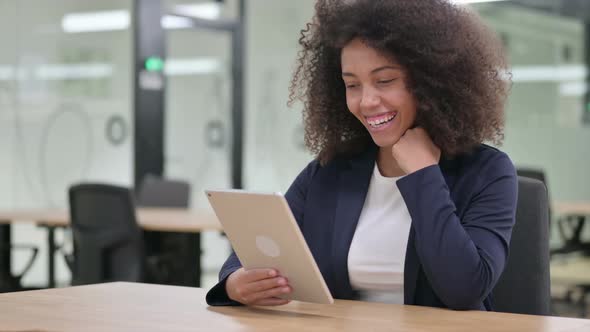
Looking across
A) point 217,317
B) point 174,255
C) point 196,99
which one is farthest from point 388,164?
point 196,99

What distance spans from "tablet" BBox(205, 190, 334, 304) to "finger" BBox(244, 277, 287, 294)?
0.05 ft

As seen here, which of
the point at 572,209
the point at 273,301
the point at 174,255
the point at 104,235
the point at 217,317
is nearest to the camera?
the point at 217,317

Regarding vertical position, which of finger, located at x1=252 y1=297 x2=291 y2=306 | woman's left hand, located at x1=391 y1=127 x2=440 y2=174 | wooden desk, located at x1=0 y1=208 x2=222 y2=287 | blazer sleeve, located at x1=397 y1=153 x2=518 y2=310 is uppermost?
woman's left hand, located at x1=391 y1=127 x2=440 y2=174

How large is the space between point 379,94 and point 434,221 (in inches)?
13.0

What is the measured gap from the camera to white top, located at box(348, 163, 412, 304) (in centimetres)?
206

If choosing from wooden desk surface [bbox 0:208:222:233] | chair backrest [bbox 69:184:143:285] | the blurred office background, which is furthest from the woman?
the blurred office background

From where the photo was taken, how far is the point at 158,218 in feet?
16.2

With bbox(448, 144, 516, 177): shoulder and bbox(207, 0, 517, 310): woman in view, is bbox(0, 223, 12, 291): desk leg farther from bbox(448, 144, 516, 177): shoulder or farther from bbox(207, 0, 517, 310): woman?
bbox(448, 144, 516, 177): shoulder

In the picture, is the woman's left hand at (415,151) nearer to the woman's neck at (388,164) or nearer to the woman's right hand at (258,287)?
the woman's neck at (388,164)

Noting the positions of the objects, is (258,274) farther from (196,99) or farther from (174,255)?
(196,99)

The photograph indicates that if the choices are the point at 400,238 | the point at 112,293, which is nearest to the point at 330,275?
the point at 400,238

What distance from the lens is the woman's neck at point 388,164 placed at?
7.25 feet

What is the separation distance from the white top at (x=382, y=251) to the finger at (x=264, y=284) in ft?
1.02

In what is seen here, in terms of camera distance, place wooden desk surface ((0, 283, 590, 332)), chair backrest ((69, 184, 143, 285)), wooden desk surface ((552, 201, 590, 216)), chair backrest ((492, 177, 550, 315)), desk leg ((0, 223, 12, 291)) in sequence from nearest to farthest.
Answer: wooden desk surface ((0, 283, 590, 332)), chair backrest ((492, 177, 550, 315)), chair backrest ((69, 184, 143, 285)), desk leg ((0, 223, 12, 291)), wooden desk surface ((552, 201, 590, 216))
